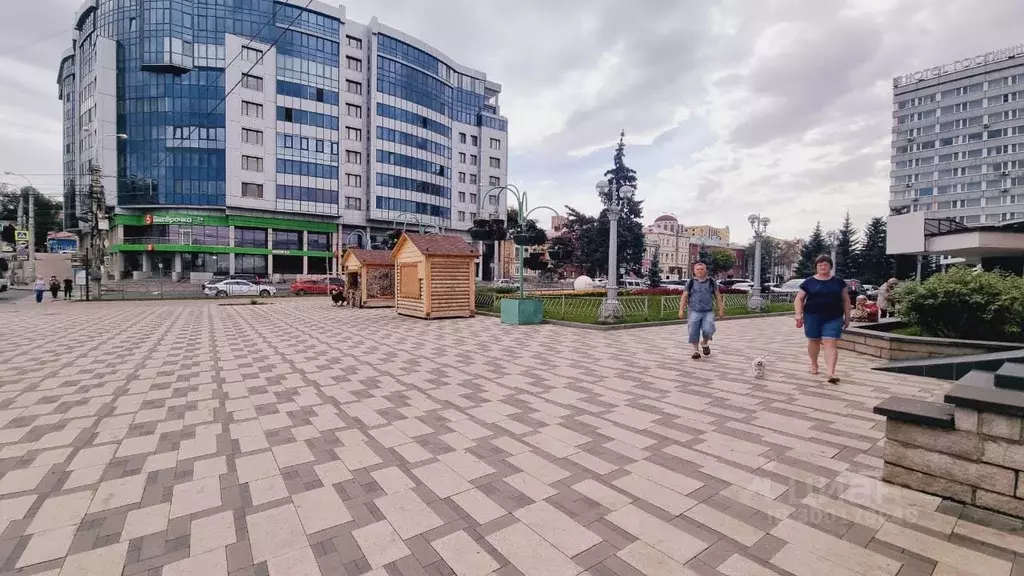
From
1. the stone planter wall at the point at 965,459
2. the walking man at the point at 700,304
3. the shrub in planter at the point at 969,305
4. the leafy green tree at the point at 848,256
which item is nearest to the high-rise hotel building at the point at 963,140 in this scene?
the leafy green tree at the point at 848,256

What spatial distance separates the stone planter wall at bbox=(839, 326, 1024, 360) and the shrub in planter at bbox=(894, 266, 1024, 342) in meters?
0.52

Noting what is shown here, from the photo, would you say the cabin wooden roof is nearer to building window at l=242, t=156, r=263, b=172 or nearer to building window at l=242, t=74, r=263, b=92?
building window at l=242, t=156, r=263, b=172

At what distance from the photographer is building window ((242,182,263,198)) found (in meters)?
45.1

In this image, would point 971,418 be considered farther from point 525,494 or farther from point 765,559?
point 525,494

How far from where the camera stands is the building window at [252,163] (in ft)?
148

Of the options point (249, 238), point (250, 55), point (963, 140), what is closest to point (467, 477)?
point (249, 238)

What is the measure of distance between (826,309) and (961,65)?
8719cm

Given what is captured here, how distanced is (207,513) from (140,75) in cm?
5956

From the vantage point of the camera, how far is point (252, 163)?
45625 millimetres

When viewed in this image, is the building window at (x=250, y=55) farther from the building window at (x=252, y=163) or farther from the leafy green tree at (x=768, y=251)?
the leafy green tree at (x=768, y=251)

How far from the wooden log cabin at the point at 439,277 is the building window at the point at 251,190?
36.1 metres

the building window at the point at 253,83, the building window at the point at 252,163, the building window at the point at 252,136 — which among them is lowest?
the building window at the point at 252,163

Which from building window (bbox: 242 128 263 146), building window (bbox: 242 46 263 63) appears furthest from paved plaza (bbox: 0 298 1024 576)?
building window (bbox: 242 46 263 63)

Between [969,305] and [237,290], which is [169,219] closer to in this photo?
[237,290]
